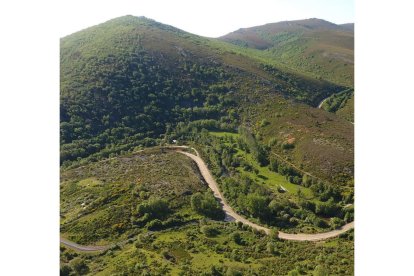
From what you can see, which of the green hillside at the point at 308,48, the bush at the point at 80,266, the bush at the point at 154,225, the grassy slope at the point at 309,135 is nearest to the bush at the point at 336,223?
the grassy slope at the point at 309,135

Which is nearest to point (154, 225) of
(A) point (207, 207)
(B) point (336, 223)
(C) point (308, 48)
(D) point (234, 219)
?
(A) point (207, 207)

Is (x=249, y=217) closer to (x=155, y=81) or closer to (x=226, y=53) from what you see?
(x=155, y=81)

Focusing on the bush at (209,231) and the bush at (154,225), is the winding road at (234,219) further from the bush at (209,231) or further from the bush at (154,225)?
the bush at (154,225)

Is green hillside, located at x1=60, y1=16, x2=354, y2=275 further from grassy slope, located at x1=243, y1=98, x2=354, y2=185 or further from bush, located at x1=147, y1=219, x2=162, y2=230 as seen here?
grassy slope, located at x1=243, y1=98, x2=354, y2=185

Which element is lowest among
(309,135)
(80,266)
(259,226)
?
(80,266)

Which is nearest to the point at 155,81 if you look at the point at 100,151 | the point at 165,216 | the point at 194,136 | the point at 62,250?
the point at 194,136

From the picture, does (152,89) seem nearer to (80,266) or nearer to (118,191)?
(118,191)
